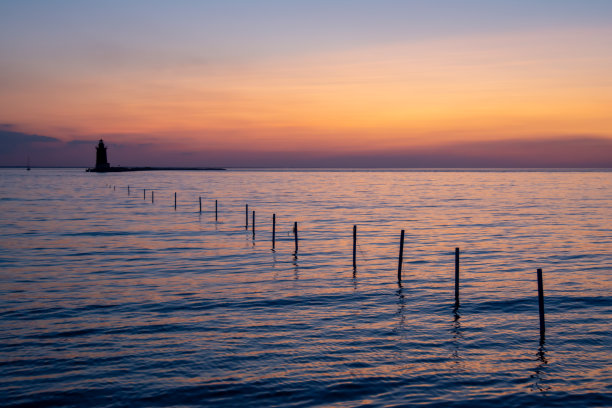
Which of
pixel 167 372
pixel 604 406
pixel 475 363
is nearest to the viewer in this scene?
pixel 604 406

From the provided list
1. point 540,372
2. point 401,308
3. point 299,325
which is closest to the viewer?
point 540,372

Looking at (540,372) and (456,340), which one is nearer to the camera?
(540,372)

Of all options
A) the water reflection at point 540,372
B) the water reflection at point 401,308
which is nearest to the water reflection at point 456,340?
the water reflection at point 401,308

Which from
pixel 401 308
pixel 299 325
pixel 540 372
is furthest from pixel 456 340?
pixel 299 325

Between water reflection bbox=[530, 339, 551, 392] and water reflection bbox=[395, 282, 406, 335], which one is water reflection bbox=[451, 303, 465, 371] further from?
water reflection bbox=[530, 339, 551, 392]

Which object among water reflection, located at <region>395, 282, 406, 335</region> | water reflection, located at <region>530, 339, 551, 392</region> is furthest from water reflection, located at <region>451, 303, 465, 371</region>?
water reflection, located at <region>530, 339, 551, 392</region>

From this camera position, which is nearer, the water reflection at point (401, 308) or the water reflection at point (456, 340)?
the water reflection at point (456, 340)

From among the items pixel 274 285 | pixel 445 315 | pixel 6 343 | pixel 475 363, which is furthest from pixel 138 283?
pixel 475 363

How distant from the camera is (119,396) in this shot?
11.8 metres

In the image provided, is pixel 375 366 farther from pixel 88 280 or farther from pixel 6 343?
pixel 88 280

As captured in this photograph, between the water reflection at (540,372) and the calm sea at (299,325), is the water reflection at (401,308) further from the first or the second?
the water reflection at (540,372)

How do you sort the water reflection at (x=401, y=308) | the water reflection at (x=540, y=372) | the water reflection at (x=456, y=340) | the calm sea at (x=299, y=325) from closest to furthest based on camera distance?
the calm sea at (x=299, y=325) < the water reflection at (x=540, y=372) < the water reflection at (x=456, y=340) < the water reflection at (x=401, y=308)

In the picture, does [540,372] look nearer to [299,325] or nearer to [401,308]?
[401,308]

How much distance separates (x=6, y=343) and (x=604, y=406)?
608 inches
